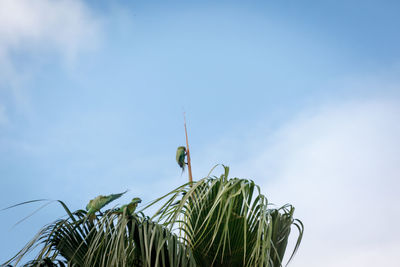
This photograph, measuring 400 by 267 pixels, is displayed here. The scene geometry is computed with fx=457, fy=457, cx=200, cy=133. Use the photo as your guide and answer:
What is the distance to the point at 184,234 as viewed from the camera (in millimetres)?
2912

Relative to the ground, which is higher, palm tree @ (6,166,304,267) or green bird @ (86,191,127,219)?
green bird @ (86,191,127,219)

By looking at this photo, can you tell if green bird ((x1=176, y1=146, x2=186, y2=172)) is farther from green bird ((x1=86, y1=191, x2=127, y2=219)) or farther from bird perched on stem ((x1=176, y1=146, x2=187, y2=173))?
green bird ((x1=86, y1=191, x2=127, y2=219))

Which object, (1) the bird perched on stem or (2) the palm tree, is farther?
(1) the bird perched on stem

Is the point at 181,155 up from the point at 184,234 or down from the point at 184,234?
up

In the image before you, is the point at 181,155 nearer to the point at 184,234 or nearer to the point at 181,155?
the point at 181,155

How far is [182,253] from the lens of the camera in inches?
105

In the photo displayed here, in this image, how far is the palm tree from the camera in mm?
2619

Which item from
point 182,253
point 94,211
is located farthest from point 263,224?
point 94,211

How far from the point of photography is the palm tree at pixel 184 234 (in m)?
2.62

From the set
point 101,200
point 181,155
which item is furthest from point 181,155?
point 101,200

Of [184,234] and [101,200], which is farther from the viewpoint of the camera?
[101,200]

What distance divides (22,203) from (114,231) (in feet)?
1.87

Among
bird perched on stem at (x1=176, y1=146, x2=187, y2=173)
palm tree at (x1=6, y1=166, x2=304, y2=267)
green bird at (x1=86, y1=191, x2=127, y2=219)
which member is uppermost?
bird perched on stem at (x1=176, y1=146, x2=187, y2=173)

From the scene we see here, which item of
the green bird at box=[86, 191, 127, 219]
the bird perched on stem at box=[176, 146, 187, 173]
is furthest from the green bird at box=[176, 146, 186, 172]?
the green bird at box=[86, 191, 127, 219]
